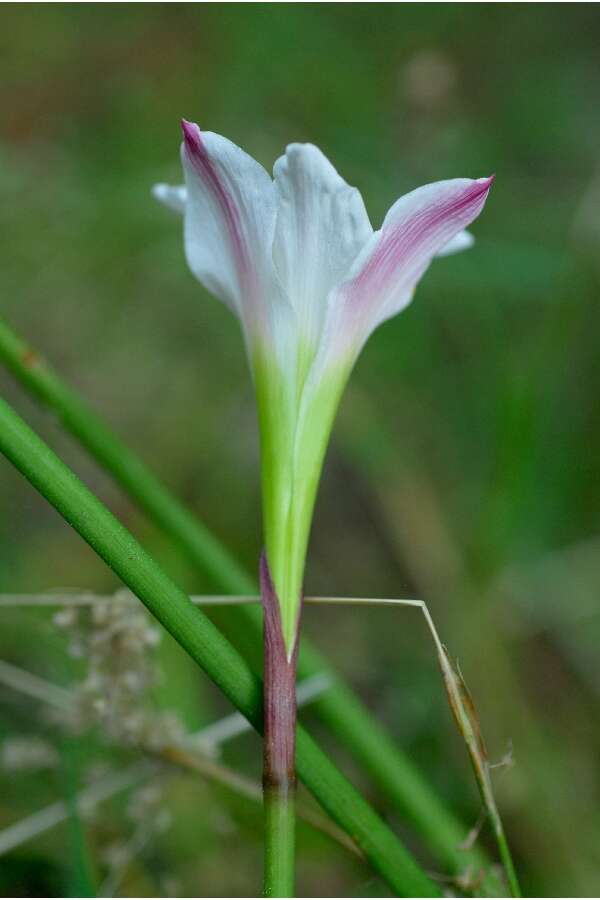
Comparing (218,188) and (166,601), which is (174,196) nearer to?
(218,188)

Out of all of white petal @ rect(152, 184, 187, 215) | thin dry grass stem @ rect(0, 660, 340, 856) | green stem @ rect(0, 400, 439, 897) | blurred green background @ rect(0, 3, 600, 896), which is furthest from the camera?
blurred green background @ rect(0, 3, 600, 896)

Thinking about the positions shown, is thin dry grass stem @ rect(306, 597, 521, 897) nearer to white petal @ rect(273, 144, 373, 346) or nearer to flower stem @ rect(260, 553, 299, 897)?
Answer: flower stem @ rect(260, 553, 299, 897)

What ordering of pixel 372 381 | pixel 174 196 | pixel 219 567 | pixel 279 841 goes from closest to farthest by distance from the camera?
pixel 279 841, pixel 174 196, pixel 219 567, pixel 372 381

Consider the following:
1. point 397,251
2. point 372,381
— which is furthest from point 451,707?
point 372,381

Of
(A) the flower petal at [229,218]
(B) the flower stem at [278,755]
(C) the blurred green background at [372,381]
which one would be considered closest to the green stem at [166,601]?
(B) the flower stem at [278,755]

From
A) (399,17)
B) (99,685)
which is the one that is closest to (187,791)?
(99,685)

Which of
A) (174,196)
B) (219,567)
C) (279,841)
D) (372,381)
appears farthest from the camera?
(372,381)

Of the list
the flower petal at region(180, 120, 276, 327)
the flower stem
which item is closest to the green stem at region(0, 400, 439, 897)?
the flower stem
